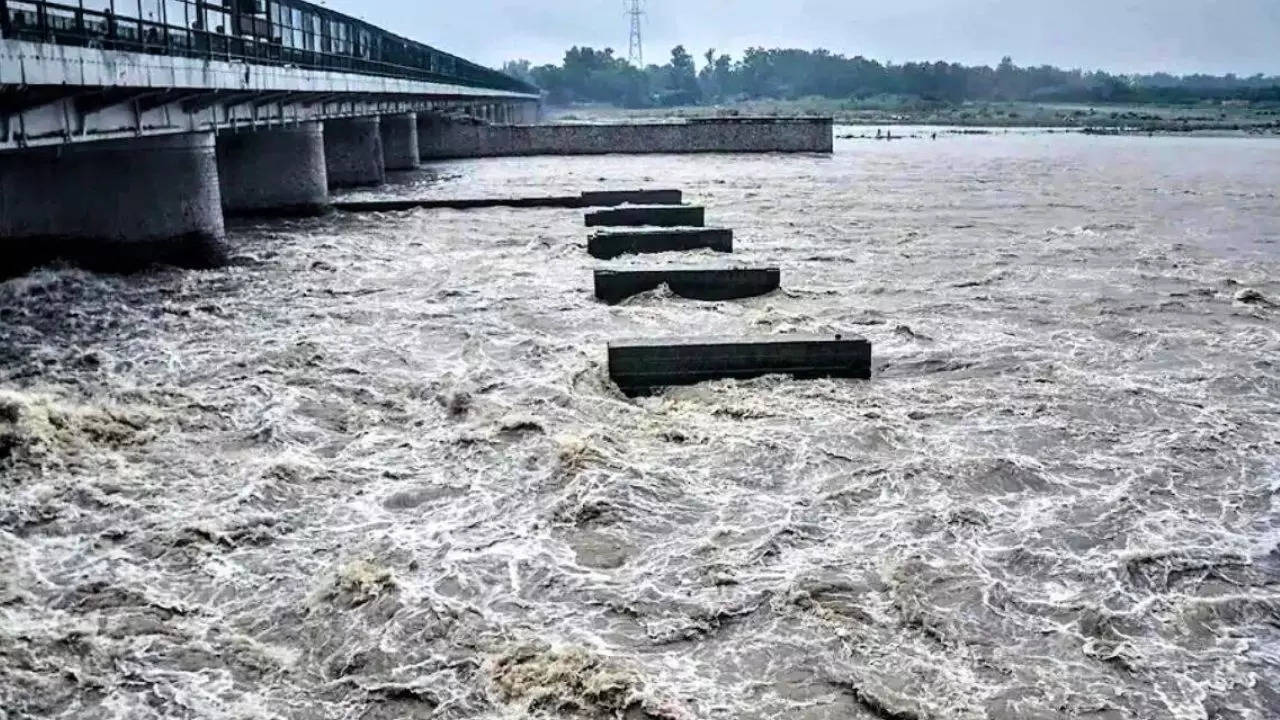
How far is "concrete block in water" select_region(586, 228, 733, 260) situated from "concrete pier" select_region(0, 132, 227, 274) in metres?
8.64

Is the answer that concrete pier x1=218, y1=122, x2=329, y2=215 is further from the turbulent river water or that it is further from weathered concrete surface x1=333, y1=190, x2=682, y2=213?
the turbulent river water

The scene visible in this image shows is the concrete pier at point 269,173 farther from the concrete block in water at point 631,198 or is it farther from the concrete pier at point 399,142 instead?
the concrete pier at point 399,142

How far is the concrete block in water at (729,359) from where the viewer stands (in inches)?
582

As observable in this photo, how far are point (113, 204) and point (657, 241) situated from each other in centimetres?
1184

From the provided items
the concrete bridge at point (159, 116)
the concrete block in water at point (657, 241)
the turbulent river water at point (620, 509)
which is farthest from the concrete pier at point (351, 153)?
the turbulent river water at point (620, 509)

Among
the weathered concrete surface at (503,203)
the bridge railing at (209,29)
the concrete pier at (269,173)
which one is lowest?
the weathered concrete surface at (503,203)

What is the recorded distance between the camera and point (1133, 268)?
25.6m

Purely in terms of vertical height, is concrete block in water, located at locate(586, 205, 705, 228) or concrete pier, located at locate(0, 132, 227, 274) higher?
concrete pier, located at locate(0, 132, 227, 274)

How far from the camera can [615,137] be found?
2815 inches

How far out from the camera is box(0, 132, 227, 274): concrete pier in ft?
73.3

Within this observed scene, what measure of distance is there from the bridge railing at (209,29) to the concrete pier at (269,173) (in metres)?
2.71

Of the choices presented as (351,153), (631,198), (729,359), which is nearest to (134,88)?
(729,359)

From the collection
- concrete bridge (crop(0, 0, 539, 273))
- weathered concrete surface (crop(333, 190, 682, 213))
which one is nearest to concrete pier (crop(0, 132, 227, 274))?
Result: concrete bridge (crop(0, 0, 539, 273))

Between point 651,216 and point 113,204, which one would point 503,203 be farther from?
point 113,204
